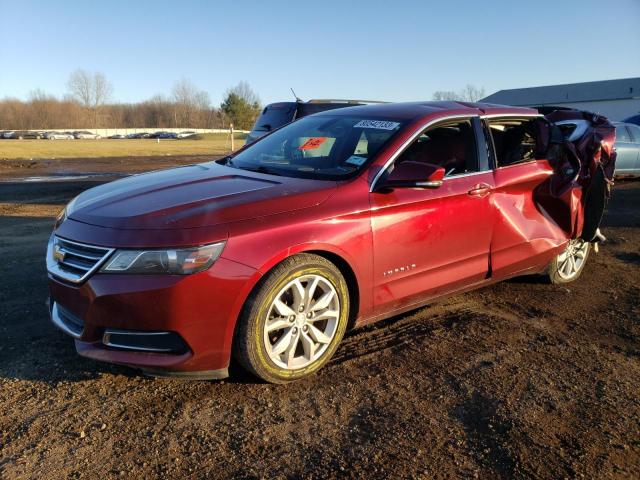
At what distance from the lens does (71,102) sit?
12706cm

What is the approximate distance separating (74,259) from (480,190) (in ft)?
9.38

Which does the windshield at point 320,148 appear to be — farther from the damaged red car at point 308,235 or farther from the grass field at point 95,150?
the grass field at point 95,150

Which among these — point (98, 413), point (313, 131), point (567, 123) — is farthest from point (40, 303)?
point (567, 123)

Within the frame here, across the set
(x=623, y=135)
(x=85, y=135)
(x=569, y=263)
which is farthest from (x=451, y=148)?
(x=85, y=135)

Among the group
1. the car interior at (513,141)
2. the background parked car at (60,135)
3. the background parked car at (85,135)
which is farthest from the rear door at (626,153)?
the background parked car at (60,135)

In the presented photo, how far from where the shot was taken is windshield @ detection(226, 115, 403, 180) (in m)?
3.74

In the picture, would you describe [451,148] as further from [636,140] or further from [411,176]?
[636,140]

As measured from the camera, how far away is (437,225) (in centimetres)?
378

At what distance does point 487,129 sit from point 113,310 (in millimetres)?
3143

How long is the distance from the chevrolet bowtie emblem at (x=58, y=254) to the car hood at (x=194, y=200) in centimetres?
21

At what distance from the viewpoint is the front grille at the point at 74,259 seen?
9.50 feet

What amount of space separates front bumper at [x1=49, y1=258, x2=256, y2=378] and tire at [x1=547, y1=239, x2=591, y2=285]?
344 cm

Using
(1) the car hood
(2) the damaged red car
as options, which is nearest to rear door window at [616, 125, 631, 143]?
(2) the damaged red car

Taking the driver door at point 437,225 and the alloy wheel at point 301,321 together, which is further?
the driver door at point 437,225
